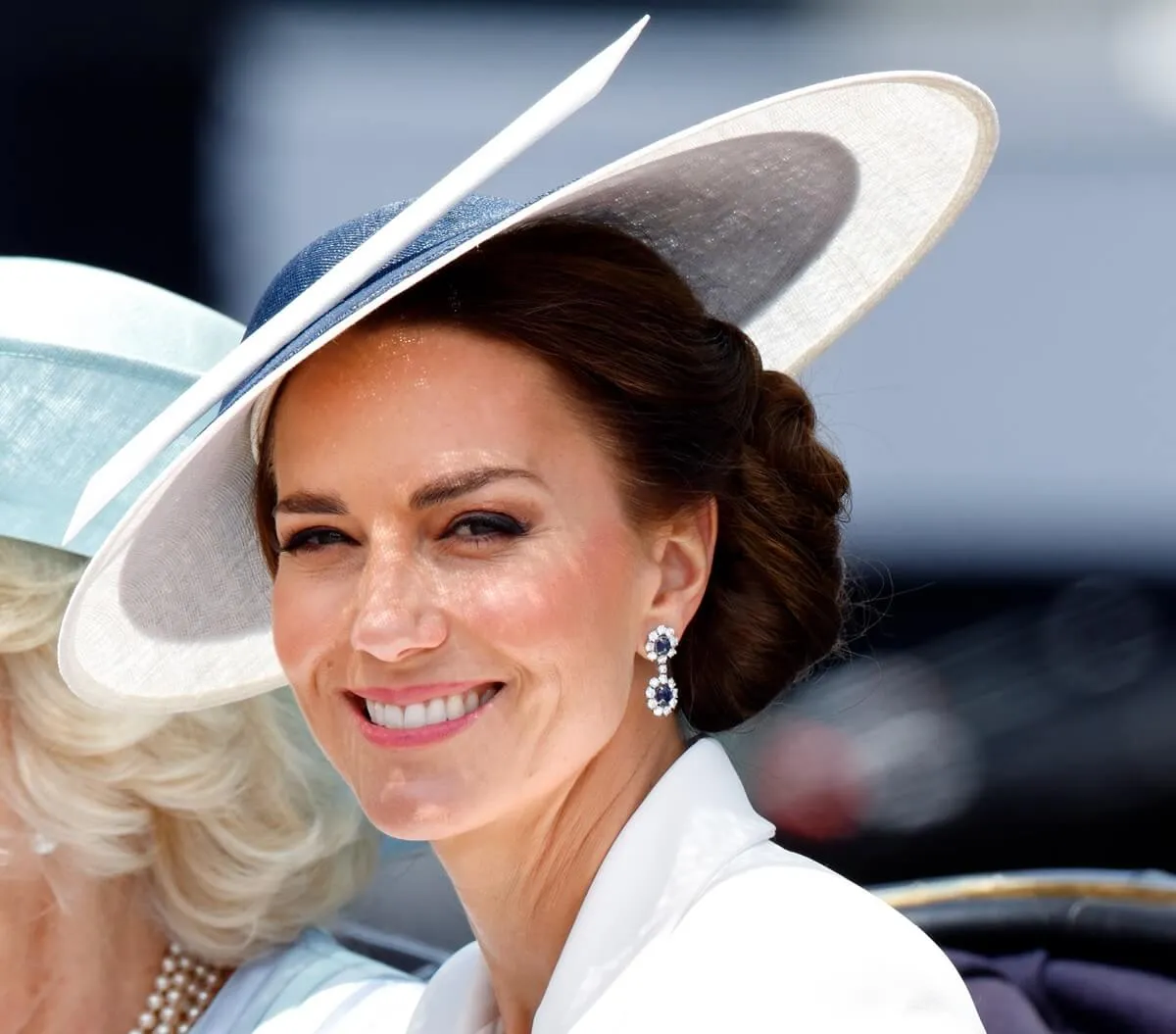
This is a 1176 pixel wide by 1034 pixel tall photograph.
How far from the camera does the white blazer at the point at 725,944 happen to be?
1.46 metres

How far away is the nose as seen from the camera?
1584 millimetres

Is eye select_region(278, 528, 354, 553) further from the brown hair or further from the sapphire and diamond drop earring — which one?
the sapphire and diamond drop earring

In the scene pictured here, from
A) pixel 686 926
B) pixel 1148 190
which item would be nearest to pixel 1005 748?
pixel 1148 190

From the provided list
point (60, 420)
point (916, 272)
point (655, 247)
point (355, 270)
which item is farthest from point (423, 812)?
point (916, 272)

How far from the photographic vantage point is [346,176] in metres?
3.66

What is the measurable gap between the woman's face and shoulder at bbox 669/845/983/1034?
216 millimetres

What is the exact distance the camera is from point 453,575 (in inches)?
63.3

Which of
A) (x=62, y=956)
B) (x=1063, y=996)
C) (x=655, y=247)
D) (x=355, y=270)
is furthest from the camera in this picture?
(x=62, y=956)

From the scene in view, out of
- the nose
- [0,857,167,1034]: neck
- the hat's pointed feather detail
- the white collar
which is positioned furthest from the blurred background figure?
the hat's pointed feather detail

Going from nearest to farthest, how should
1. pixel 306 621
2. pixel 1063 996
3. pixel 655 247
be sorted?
1. pixel 306 621
2. pixel 655 247
3. pixel 1063 996

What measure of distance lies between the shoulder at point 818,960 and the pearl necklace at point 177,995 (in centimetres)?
95

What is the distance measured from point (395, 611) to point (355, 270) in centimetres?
32

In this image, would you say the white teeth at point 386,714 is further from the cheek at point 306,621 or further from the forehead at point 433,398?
the forehead at point 433,398

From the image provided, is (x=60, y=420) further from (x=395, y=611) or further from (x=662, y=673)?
(x=662, y=673)
